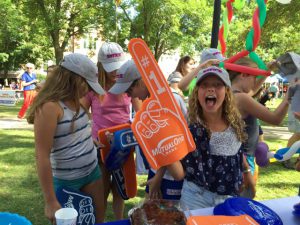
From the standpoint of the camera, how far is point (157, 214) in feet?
3.80

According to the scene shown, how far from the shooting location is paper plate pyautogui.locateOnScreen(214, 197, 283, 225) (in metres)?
→ 1.21

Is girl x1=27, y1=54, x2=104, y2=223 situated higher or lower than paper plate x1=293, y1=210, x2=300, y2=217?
higher

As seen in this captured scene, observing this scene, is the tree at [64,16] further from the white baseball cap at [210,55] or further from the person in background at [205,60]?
the white baseball cap at [210,55]

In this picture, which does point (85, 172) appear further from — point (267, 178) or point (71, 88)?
point (267, 178)

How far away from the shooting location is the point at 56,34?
51.3 ft

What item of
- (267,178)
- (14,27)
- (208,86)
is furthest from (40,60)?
(208,86)

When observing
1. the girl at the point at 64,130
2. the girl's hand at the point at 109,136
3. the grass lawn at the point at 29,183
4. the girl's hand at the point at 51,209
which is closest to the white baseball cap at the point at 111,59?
the girl's hand at the point at 109,136

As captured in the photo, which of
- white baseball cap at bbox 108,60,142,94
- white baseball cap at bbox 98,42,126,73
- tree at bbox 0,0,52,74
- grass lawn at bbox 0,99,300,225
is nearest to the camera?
white baseball cap at bbox 108,60,142,94

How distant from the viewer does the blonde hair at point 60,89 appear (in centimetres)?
179

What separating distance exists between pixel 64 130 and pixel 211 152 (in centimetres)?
80

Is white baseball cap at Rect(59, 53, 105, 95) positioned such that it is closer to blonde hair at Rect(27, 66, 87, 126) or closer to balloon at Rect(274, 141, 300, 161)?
blonde hair at Rect(27, 66, 87, 126)

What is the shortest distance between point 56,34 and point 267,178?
1322cm

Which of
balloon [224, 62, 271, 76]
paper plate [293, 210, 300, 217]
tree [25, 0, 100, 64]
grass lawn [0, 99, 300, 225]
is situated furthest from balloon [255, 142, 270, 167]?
tree [25, 0, 100, 64]

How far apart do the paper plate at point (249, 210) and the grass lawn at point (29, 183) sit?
2223 millimetres
